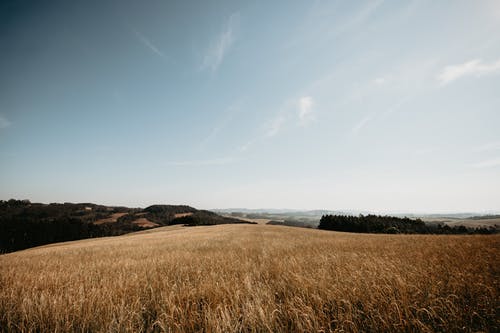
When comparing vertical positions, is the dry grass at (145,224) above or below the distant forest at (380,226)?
below

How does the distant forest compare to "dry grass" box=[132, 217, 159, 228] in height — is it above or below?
above

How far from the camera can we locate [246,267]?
573 cm

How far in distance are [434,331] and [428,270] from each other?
3155mm

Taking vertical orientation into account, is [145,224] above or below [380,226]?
below

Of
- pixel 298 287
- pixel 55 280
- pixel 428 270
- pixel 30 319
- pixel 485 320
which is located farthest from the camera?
pixel 55 280

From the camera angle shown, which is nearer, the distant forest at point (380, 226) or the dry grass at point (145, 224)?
the distant forest at point (380, 226)

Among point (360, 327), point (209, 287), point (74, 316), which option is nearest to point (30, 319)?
point (74, 316)

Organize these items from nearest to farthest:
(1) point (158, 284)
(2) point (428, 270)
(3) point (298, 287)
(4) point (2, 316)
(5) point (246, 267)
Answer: (4) point (2, 316) → (3) point (298, 287) → (1) point (158, 284) → (2) point (428, 270) → (5) point (246, 267)

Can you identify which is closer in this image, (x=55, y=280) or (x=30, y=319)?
(x=30, y=319)

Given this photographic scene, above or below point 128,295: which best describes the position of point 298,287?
above

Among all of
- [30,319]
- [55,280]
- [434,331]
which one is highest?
[434,331]

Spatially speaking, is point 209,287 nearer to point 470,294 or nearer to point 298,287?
point 298,287

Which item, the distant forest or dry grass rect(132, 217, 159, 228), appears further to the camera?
dry grass rect(132, 217, 159, 228)

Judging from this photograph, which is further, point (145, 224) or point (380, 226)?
point (145, 224)
